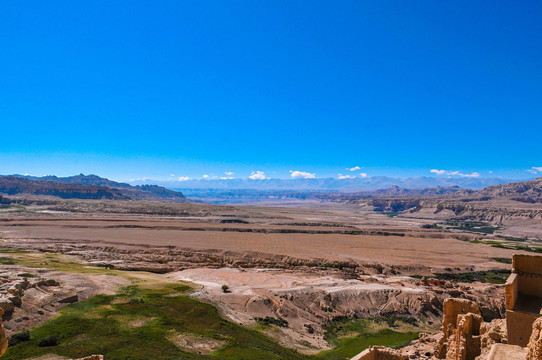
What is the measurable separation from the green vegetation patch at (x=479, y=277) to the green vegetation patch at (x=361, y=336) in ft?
62.9

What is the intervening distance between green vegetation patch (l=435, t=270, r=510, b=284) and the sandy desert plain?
0.17 metres

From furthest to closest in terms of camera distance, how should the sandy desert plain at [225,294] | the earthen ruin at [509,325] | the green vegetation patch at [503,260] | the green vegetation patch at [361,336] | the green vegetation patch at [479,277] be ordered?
the green vegetation patch at [503,260], the green vegetation patch at [479,277], the green vegetation patch at [361,336], the sandy desert plain at [225,294], the earthen ruin at [509,325]

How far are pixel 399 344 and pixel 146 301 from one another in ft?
60.3

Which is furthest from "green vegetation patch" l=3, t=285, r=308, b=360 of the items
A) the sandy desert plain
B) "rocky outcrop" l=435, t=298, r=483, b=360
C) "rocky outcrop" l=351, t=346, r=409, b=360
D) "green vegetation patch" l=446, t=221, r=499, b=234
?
"green vegetation patch" l=446, t=221, r=499, b=234

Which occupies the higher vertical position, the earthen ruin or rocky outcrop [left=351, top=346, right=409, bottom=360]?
the earthen ruin

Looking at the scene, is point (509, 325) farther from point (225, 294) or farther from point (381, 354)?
point (225, 294)

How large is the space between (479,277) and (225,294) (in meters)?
34.5

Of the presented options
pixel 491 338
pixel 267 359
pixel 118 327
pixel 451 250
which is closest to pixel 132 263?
pixel 118 327

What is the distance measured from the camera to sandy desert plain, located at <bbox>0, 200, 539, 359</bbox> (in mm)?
18828

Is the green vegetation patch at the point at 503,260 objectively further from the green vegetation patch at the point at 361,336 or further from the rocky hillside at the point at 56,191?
the rocky hillside at the point at 56,191

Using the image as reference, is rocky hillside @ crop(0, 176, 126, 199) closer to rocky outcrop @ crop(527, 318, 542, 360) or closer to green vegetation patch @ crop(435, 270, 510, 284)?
green vegetation patch @ crop(435, 270, 510, 284)

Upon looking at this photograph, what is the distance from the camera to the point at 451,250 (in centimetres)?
6366

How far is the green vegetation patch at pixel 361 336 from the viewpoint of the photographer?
21500 millimetres

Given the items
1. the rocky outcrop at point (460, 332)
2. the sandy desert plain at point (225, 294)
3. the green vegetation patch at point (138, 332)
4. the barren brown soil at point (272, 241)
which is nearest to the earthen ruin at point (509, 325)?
the rocky outcrop at point (460, 332)
